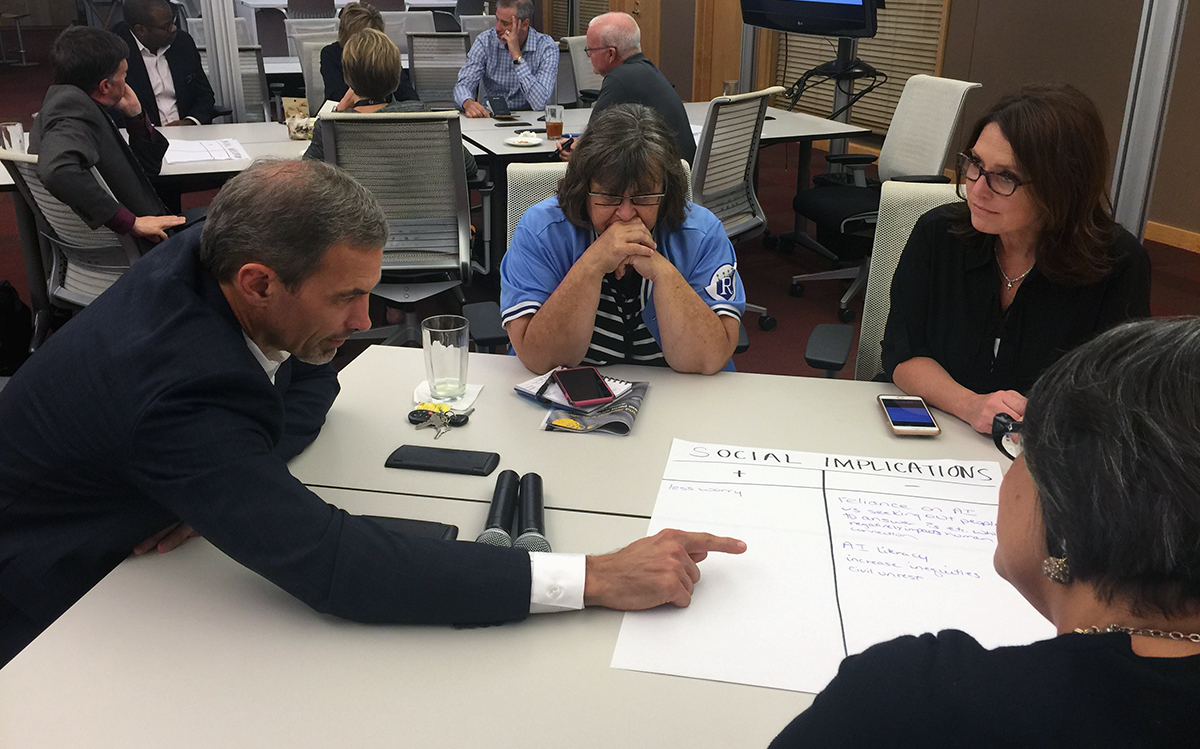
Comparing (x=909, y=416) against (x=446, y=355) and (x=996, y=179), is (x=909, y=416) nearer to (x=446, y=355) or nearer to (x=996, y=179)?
(x=996, y=179)

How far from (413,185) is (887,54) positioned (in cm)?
486

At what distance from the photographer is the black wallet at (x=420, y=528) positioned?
131cm

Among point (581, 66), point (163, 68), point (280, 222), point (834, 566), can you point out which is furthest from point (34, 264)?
point (581, 66)

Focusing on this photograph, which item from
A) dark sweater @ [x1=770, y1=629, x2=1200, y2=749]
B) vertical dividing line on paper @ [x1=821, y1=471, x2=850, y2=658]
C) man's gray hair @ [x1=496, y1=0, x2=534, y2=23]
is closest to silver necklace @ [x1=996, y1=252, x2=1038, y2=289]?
vertical dividing line on paper @ [x1=821, y1=471, x2=850, y2=658]

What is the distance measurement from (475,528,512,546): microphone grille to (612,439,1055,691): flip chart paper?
8.8 inches

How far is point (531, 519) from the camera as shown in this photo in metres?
1.34

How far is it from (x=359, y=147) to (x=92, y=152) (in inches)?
35.6

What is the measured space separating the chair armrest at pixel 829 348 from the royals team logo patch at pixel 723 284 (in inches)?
8.3

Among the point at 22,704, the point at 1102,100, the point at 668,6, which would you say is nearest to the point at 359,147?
the point at 22,704

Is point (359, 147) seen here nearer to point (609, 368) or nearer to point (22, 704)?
point (609, 368)

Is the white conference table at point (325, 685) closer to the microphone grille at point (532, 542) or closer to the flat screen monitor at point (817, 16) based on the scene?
the microphone grille at point (532, 542)

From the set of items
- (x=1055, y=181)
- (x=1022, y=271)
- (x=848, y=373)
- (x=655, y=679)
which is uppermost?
(x=1055, y=181)

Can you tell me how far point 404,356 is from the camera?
6.68 feet

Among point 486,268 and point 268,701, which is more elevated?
point 268,701
